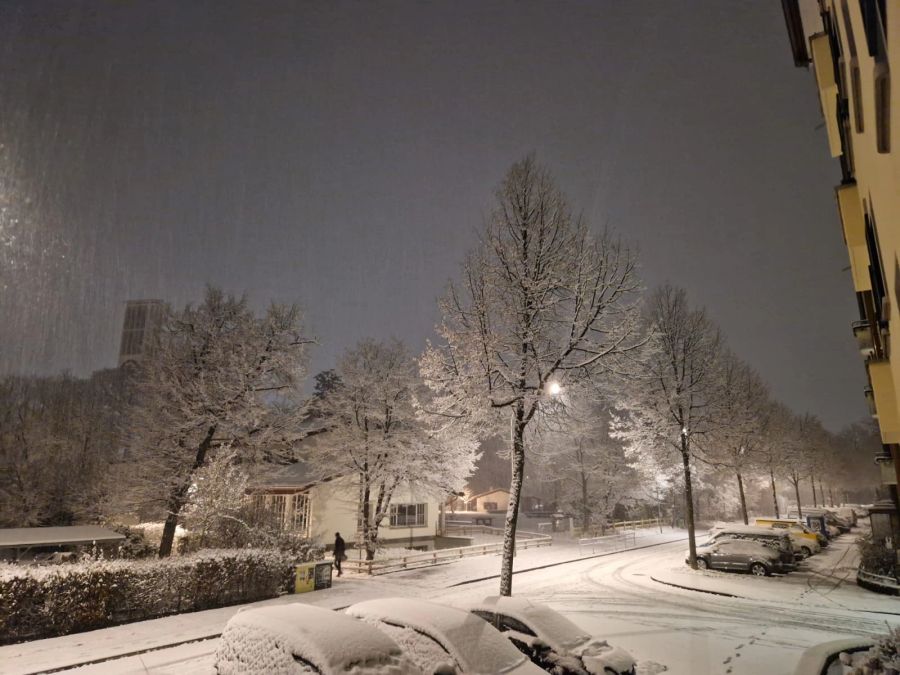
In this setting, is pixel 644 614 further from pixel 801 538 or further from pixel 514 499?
pixel 801 538

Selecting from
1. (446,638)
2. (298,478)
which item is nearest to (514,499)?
(446,638)

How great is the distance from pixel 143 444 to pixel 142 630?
29.6 ft

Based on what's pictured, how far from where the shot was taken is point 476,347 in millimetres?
13523

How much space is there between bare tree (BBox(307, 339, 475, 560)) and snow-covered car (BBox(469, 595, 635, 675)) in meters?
16.5

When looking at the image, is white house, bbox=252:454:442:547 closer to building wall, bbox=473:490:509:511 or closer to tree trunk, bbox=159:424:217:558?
Result: tree trunk, bbox=159:424:217:558

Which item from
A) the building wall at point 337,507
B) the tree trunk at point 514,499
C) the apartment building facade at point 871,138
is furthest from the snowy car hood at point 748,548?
the apartment building facade at point 871,138

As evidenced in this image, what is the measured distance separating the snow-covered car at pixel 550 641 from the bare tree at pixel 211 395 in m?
14.0

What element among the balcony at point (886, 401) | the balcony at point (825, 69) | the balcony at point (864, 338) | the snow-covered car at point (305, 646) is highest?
the balcony at point (825, 69)

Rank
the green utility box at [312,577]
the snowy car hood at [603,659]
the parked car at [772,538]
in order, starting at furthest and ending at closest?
the parked car at [772,538]
the green utility box at [312,577]
the snowy car hood at [603,659]

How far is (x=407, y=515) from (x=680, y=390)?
65.0 feet

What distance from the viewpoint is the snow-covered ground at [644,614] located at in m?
10.4

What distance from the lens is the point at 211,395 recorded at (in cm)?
1956

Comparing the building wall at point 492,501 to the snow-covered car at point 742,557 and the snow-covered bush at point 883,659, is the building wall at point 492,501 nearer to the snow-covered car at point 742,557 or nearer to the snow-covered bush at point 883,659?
the snow-covered car at point 742,557

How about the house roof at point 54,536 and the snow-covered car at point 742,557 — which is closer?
the house roof at point 54,536
